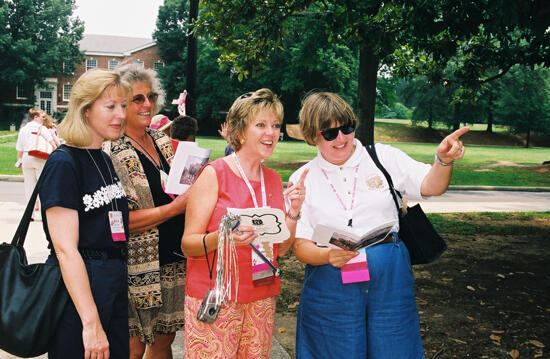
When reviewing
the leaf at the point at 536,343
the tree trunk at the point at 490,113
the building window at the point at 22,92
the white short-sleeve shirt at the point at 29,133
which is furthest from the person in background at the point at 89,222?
the tree trunk at the point at 490,113

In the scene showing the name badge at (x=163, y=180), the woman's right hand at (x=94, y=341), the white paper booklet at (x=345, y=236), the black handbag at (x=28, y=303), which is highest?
the name badge at (x=163, y=180)

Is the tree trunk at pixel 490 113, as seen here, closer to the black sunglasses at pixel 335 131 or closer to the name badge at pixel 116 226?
the black sunglasses at pixel 335 131

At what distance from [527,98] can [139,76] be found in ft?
199

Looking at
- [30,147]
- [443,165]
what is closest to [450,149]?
[443,165]

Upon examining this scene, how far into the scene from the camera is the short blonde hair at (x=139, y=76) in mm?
2811

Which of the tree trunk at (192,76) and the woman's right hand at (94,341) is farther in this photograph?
the tree trunk at (192,76)

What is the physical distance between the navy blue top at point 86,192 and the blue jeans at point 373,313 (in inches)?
39.9

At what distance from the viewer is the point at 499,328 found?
4.78m

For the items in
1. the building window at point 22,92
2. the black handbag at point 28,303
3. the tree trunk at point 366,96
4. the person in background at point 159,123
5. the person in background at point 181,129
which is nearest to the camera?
the black handbag at point 28,303

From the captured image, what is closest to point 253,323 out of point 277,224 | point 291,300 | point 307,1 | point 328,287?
point 328,287

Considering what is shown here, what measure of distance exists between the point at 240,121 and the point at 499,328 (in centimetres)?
366

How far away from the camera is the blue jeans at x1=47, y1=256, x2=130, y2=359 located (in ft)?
6.66

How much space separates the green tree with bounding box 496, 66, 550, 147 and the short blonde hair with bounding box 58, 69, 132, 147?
2327 inches

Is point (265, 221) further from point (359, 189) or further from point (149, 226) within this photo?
point (149, 226)
